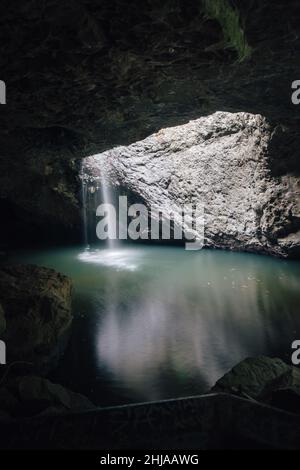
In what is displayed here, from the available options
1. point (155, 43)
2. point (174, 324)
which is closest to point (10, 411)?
point (174, 324)

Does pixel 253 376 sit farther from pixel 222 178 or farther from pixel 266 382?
pixel 222 178

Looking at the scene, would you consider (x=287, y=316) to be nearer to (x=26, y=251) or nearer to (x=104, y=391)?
(x=104, y=391)

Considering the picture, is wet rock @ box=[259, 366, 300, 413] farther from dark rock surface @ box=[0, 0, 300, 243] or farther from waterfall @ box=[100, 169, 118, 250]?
waterfall @ box=[100, 169, 118, 250]

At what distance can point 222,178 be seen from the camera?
48.6ft

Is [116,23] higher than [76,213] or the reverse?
higher

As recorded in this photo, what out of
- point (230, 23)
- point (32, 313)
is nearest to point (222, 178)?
point (230, 23)

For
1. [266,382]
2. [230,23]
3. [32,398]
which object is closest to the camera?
[32,398]

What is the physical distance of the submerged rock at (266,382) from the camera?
376cm

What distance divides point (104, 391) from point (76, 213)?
14.2m

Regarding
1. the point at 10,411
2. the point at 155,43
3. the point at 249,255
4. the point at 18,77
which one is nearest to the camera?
the point at 10,411

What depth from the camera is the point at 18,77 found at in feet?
16.4

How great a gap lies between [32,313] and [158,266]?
7.78 m

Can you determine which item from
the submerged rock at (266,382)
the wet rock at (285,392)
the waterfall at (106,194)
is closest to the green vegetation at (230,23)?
the submerged rock at (266,382)
